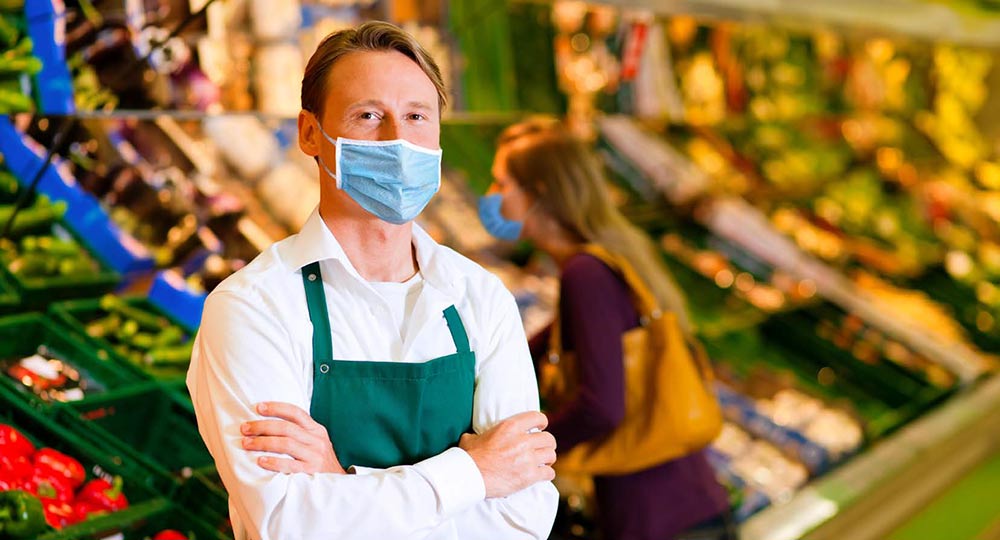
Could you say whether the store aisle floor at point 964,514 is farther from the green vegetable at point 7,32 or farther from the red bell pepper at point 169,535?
the green vegetable at point 7,32

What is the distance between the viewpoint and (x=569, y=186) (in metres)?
2.48

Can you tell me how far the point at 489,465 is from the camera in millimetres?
1529

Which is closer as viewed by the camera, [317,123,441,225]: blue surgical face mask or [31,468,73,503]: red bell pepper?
[317,123,441,225]: blue surgical face mask

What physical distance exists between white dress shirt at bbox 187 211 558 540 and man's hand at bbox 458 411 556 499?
0.9 inches

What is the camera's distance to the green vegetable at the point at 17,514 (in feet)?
5.61

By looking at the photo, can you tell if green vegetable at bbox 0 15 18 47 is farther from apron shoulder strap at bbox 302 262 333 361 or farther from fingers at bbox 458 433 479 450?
fingers at bbox 458 433 479 450

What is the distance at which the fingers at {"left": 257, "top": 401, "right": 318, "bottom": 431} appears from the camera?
1373 millimetres

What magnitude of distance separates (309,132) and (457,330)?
0.39 meters

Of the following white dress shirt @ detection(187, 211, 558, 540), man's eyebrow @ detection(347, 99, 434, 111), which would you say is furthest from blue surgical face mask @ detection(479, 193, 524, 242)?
man's eyebrow @ detection(347, 99, 434, 111)

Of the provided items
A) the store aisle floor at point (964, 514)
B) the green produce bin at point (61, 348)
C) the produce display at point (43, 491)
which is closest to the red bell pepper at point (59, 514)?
the produce display at point (43, 491)

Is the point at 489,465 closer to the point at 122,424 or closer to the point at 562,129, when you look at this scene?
the point at 122,424

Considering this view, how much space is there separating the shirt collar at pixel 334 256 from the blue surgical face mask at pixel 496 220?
78 cm

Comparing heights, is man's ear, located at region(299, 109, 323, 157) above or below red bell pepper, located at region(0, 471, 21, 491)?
above

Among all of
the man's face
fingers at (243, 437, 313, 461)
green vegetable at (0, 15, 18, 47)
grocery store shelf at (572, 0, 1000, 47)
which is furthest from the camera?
grocery store shelf at (572, 0, 1000, 47)
